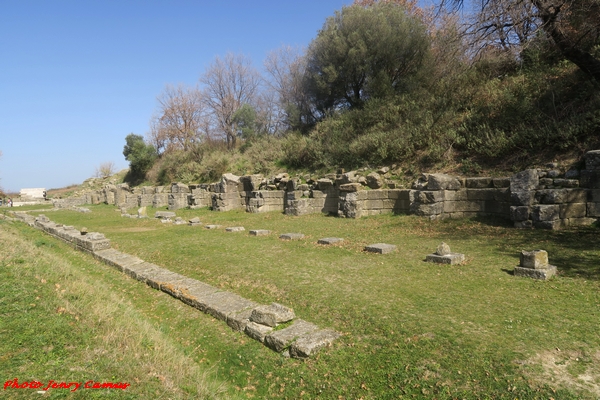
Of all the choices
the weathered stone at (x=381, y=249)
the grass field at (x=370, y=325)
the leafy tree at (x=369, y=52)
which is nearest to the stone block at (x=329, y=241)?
the grass field at (x=370, y=325)

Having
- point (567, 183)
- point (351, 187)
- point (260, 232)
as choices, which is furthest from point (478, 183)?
point (260, 232)

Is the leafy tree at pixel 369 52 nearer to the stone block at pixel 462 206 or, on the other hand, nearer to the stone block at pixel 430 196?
the stone block at pixel 430 196

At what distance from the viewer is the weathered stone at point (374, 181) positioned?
15963mm

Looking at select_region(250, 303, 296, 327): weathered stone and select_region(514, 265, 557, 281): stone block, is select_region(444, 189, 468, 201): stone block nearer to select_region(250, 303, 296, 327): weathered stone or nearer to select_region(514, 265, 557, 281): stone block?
select_region(514, 265, 557, 281): stone block

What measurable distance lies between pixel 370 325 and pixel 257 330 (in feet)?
4.93

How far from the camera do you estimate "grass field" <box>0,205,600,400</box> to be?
3.61m

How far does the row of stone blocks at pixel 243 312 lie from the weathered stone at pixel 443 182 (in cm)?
911

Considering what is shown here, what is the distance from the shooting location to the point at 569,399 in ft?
11.1

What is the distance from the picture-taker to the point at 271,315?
5.07m

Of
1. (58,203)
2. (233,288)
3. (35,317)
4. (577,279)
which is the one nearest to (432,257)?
(577,279)

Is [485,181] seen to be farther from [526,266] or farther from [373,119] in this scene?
[373,119]

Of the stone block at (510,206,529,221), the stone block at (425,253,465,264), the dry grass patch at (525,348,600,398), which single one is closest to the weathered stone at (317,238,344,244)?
the stone block at (425,253,465,264)

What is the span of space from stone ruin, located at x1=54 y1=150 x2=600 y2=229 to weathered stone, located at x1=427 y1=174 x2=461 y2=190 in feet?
0.11

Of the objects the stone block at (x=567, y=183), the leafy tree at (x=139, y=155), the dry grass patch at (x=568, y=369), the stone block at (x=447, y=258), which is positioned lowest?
the dry grass patch at (x=568, y=369)
